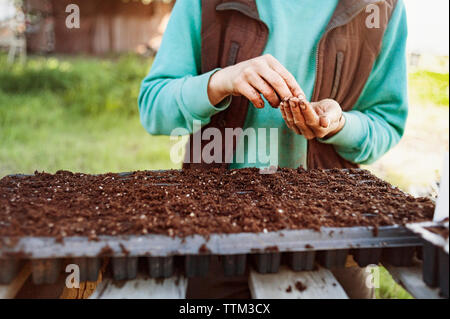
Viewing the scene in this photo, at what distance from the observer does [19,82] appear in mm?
6262

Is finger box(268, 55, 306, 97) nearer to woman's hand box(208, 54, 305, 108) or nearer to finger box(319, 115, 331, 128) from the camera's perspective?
woman's hand box(208, 54, 305, 108)

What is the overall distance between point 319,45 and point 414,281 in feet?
3.26

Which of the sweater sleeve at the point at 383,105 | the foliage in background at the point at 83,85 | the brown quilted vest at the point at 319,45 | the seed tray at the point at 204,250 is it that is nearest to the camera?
the seed tray at the point at 204,250

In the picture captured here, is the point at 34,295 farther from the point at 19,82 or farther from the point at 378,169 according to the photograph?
the point at 19,82

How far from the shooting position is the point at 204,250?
2.85 feet

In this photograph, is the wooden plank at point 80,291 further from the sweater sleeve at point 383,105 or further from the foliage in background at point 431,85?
the foliage in background at point 431,85

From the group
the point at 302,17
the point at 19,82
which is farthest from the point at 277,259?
the point at 19,82

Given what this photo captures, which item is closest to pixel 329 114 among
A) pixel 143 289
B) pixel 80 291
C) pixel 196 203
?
pixel 196 203

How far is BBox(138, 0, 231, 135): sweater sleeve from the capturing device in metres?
1.58

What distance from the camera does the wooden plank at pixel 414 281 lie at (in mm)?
893

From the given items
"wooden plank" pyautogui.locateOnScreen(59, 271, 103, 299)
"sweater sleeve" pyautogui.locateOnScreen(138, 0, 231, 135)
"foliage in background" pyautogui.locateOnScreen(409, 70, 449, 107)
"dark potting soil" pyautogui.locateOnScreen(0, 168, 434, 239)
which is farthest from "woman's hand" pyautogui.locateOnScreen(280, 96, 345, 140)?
"foliage in background" pyautogui.locateOnScreen(409, 70, 449, 107)

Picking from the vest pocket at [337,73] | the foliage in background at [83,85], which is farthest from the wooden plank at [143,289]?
the foliage in background at [83,85]

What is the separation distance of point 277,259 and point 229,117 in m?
0.85

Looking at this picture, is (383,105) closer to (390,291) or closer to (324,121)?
(324,121)
